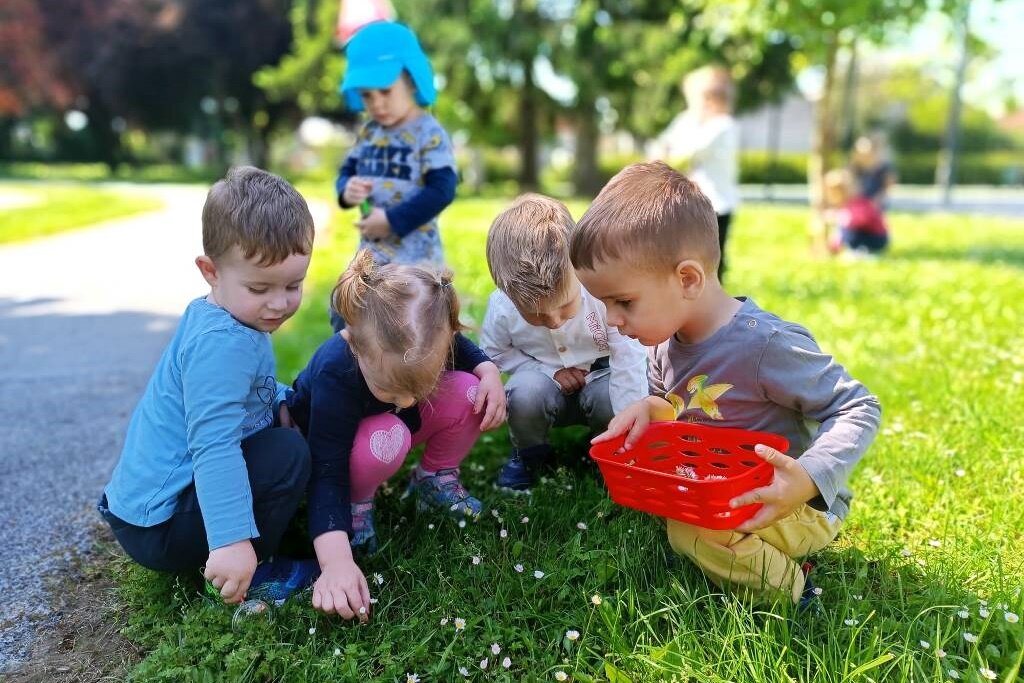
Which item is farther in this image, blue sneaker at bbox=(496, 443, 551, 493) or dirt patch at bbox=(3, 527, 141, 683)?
blue sneaker at bbox=(496, 443, 551, 493)

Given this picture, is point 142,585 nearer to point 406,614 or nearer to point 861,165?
point 406,614

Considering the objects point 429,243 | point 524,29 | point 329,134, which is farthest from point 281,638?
point 329,134

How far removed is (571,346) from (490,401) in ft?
1.51

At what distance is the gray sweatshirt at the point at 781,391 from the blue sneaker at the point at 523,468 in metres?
0.76

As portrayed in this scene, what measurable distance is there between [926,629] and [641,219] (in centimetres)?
117

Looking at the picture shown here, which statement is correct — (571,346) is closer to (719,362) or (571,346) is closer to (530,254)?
(530,254)

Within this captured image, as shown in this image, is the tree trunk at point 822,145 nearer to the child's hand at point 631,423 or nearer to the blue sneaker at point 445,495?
the blue sneaker at point 445,495

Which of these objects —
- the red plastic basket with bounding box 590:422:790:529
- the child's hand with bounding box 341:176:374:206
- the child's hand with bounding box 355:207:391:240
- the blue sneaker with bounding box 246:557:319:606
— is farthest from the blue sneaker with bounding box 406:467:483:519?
the child's hand with bounding box 341:176:374:206

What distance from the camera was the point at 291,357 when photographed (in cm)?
448

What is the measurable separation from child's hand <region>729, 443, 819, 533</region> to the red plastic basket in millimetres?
20

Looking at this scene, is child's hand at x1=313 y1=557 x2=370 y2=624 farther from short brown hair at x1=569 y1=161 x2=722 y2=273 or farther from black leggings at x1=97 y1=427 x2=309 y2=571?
short brown hair at x1=569 y1=161 x2=722 y2=273

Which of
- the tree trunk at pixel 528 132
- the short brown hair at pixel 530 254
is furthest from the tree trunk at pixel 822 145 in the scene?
the tree trunk at pixel 528 132

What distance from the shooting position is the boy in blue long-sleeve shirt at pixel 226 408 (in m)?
2.12

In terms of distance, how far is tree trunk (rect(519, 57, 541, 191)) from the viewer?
68.6 ft
